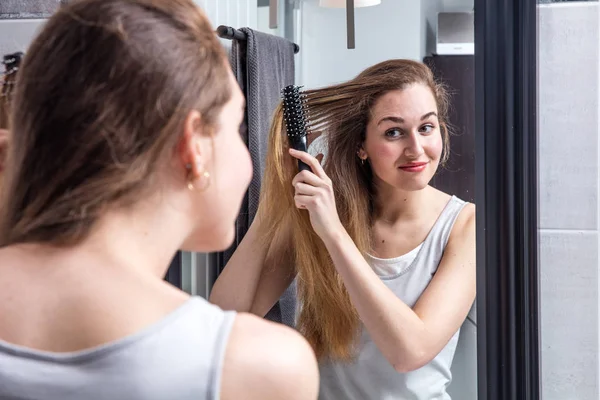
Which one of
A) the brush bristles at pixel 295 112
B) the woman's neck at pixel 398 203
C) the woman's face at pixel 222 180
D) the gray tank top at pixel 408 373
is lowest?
the gray tank top at pixel 408 373

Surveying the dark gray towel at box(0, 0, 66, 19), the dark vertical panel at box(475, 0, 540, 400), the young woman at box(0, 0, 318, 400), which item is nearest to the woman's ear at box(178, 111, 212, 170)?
the young woman at box(0, 0, 318, 400)

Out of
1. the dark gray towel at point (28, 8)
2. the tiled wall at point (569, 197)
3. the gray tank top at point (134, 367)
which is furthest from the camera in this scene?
the dark gray towel at point (28, 8)

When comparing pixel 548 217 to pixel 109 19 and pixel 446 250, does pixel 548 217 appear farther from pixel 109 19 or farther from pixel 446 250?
pixel 109 19

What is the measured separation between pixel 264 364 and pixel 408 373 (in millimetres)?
478

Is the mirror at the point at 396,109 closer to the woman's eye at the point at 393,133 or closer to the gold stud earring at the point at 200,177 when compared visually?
the woman's eye at the point at 393,133

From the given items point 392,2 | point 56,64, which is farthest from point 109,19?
point 392,2

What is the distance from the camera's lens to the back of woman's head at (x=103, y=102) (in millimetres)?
385

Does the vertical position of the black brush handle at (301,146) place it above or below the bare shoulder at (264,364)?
above

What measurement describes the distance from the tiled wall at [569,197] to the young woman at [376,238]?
0.09 m

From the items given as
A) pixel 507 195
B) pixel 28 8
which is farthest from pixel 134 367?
pixel 28 8

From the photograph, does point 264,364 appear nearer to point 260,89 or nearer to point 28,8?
point 260,89

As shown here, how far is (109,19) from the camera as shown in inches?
15.3

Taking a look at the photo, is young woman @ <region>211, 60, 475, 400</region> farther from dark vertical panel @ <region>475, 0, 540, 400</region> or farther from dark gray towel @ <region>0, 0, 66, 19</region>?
dark gray towel @ <region>0, 0, 66, 19</region>

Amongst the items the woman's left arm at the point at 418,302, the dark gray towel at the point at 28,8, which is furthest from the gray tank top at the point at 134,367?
the dark gray towel at the point at 28,8
